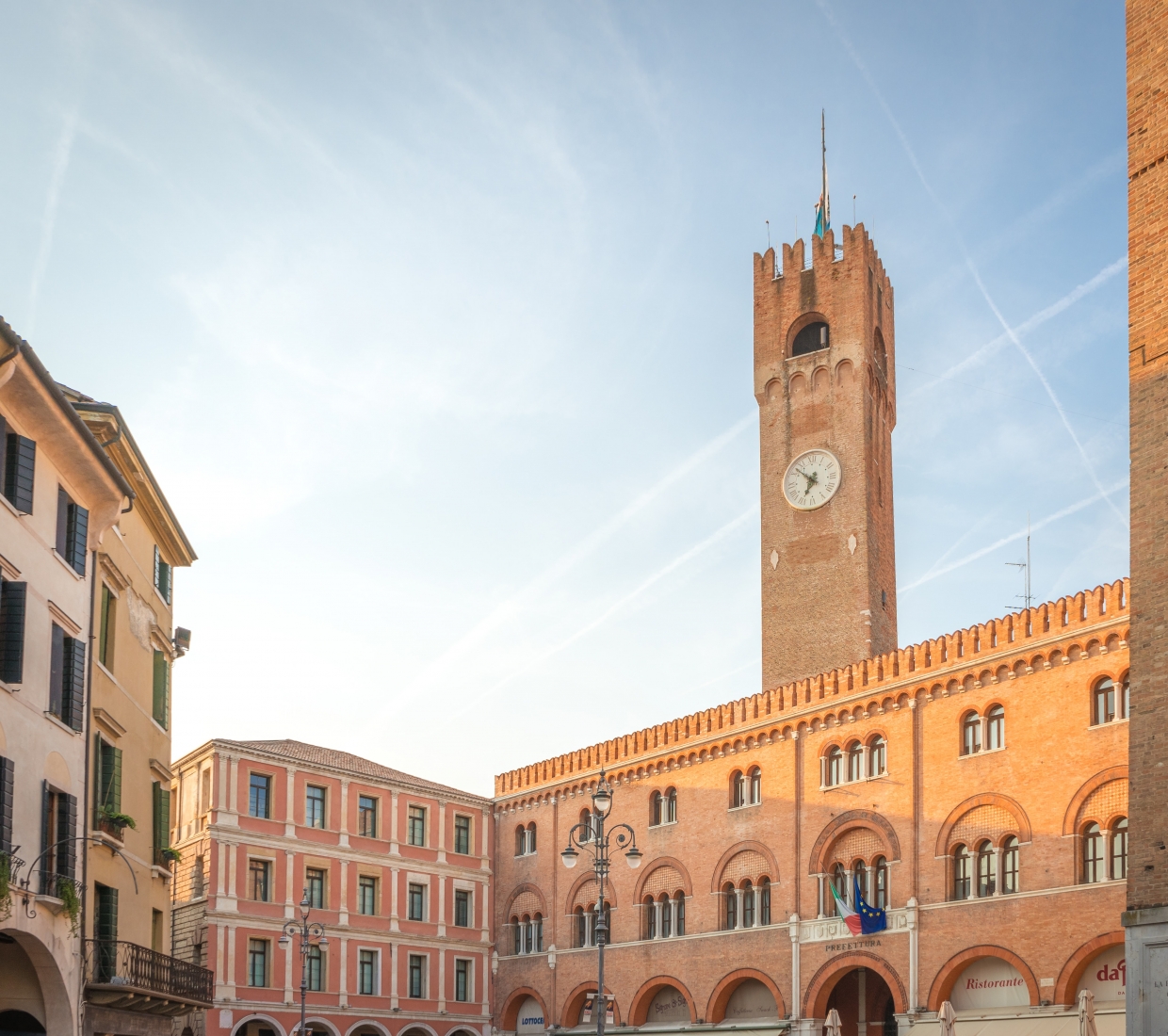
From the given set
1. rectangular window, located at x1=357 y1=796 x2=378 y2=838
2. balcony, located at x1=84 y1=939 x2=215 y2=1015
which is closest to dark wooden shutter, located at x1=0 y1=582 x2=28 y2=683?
balcony, located at x1=84 y1=939 x2=215 y2=1015

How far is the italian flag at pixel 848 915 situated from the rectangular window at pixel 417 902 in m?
14.5

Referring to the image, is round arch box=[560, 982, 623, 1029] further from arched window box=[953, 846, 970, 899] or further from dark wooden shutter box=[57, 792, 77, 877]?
dark wooden shutter box=[57, 792, 77, 877]

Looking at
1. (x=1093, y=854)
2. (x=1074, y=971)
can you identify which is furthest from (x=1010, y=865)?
(x=1074, y=971)

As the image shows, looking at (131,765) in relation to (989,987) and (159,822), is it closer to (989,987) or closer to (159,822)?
(159,822)

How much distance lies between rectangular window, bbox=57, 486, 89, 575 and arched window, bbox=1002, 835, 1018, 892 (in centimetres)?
1985

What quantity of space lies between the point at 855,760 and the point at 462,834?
612 inches

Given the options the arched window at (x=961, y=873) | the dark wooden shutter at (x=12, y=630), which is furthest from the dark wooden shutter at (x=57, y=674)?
the arched window at (x=961, y=873)

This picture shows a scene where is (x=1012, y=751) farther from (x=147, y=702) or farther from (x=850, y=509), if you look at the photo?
(x=147, y=702)

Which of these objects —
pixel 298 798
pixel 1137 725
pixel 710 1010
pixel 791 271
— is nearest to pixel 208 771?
pixel 298 798

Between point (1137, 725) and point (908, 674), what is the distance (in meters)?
18.4

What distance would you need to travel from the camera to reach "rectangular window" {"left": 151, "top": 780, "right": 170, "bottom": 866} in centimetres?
2258

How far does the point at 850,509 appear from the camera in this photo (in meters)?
42.1

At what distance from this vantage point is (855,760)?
33.7 metres

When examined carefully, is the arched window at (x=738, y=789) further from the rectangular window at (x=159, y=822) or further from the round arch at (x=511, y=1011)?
the rectangular window at (x=159, y=822)
